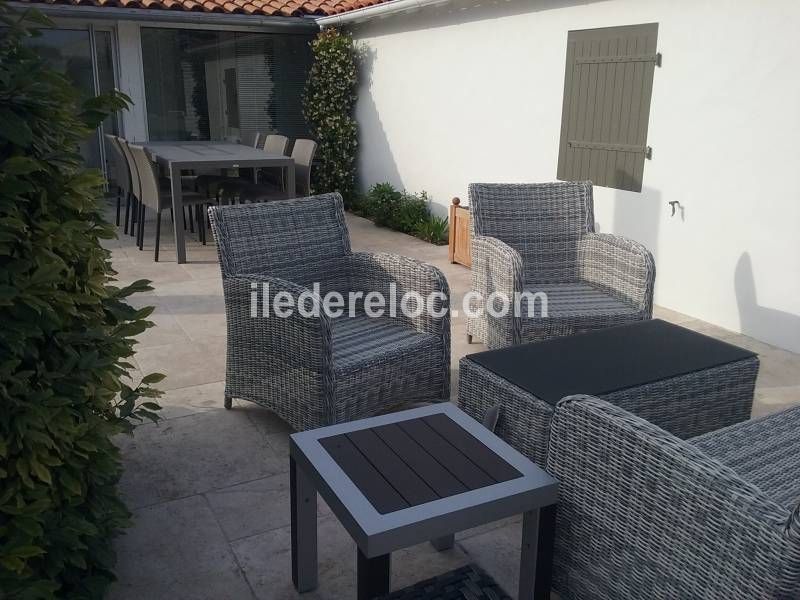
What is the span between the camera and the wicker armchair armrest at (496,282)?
345 cm

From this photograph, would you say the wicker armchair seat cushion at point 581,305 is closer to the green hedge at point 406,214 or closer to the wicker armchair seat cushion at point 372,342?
the wicker armchair seat cushion at point 372,342

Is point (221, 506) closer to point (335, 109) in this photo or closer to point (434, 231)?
point (434, 231)

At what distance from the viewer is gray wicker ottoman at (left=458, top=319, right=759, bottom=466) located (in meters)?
2.24

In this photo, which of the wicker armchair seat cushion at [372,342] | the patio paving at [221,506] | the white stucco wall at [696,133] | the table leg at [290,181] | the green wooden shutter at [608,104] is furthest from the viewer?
the table leg at [290,181]

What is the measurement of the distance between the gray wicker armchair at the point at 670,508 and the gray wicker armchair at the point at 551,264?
58.8 inches

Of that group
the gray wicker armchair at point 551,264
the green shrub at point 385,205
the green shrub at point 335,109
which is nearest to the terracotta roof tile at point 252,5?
the green shrub at point 335,109

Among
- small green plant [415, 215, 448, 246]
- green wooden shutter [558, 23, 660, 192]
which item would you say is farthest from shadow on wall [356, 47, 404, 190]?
green wooden shutter [558, 23, 660, 192]

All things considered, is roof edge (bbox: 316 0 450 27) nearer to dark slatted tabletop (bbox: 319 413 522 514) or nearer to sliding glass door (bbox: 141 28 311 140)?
sliding glass door (bbox: 141 28 311 140)

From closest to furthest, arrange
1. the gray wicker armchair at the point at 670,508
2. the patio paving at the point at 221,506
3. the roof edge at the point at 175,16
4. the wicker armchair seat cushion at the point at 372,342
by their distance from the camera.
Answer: the gray wicker armchair at the point at 670,508 < the patio paving at the point at 221,506 < the wicker armchair seat cushion at the point at 372,342 < the roof edge at the point at 175,16

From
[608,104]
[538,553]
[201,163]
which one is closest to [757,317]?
[608,104]

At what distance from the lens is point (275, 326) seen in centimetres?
286

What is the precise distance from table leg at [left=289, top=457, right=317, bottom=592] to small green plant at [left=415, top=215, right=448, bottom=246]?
5095 mm

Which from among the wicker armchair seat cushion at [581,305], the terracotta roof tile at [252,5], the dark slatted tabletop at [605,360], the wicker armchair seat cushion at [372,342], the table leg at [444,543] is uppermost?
the terracotta roof tile at [252,5]

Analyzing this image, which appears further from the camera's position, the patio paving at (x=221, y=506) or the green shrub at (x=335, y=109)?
the green shrub at (x=335, y=109)
